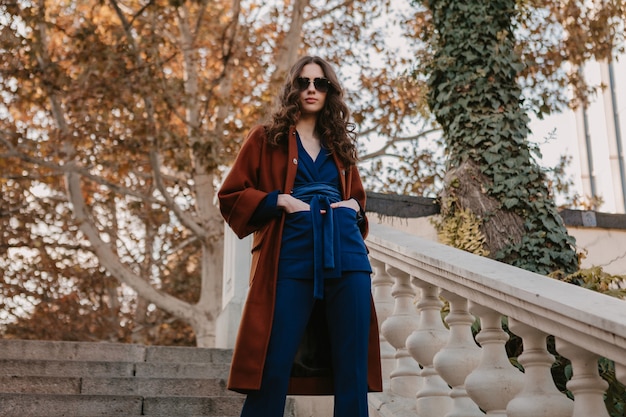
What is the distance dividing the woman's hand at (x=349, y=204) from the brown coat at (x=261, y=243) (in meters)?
0.06

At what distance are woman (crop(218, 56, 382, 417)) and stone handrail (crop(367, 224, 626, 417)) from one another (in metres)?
0.36

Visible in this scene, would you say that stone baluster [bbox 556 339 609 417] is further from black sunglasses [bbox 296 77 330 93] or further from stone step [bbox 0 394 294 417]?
stone step [bbox 0 394 294 417]

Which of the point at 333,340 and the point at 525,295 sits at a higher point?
the point at 525,295

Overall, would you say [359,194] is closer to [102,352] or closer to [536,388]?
[536,388]

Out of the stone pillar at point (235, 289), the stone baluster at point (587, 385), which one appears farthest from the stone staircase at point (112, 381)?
the stone baluster at point (587, 385)

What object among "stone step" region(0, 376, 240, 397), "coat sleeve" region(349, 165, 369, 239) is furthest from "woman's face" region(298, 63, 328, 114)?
"stone step" region(0, 376, 240, 397)

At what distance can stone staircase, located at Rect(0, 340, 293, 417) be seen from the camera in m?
4.02

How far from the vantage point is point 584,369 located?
211 cm

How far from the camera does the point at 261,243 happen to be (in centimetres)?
286

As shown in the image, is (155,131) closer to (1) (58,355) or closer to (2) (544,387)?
(1) (58,355)

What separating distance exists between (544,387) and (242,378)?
1014 millimetres

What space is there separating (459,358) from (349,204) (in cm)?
73

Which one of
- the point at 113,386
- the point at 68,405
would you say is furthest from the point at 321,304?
the point at 113,386

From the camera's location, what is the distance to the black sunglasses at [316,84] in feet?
10.2
